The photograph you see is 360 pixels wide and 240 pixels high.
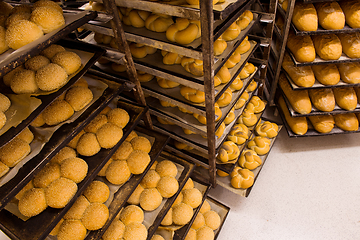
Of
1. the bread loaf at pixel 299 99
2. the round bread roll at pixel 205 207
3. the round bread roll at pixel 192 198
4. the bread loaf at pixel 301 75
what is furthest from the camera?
the bread loaf at pixel 299 99

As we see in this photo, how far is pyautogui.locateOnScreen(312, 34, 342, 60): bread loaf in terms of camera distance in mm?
2023

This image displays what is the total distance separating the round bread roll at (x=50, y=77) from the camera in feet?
3.67

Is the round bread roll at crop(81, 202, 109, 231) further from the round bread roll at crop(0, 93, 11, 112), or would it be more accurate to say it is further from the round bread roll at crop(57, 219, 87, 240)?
the round bread roll at crop(0, 93, 11, 112)

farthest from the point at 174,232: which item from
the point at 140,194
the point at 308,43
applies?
the point at 308,43

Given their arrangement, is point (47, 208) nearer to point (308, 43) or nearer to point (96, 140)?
point (96, 140)

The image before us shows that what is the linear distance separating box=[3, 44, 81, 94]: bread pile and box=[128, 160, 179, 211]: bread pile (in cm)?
93

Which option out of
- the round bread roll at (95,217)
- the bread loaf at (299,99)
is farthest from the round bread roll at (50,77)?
the bread loaf at (299,99)

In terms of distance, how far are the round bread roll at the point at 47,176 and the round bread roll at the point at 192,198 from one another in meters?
1.01

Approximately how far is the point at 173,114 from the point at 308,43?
4.75 ft

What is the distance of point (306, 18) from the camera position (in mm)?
1901

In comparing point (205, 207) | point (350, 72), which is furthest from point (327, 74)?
point (205, 207)

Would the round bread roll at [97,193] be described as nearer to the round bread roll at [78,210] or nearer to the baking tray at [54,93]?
the round bread roll at [78,210]

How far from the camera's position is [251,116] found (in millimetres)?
2523

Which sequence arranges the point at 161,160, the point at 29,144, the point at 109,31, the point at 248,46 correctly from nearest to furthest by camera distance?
the point at 29,144 < the point at 109,31 < the point at 161,160 < the point at 248,46
